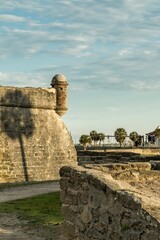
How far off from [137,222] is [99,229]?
3.85 feet

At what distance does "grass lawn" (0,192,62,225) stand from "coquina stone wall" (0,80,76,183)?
8.23 m

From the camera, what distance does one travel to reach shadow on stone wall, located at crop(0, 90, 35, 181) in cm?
2287

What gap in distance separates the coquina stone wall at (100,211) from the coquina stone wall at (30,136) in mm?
15160

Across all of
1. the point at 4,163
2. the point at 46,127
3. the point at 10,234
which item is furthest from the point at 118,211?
the point at 46,127

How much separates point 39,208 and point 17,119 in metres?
11.1

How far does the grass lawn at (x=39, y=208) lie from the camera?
436 inches

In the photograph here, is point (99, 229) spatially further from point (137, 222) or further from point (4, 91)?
point (4, 91)

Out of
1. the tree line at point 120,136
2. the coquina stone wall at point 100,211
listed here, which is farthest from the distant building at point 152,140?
the coquina stone wall at point 100,211

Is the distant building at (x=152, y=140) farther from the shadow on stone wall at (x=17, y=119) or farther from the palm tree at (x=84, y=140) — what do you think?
the shadow on stone wall at (x=17, y=119)

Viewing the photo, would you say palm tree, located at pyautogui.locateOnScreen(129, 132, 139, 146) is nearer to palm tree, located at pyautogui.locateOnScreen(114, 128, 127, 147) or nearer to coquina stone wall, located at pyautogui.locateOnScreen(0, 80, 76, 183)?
palm tree, located at pyautogui.locateOnScreen(114, 128, 127, 147)

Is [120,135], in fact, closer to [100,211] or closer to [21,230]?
A: [21,230]

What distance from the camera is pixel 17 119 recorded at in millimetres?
23438

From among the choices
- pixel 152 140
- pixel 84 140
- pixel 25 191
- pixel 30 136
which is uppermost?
pixel 152 140

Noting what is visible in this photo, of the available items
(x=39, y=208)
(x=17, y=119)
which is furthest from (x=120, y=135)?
(x=39, y=208)
